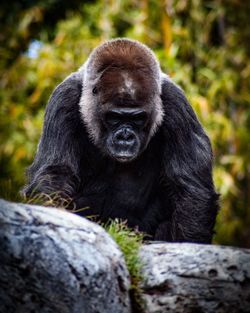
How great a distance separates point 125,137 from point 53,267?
2.05 meters

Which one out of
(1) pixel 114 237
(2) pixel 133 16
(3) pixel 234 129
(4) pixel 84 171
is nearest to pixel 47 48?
(2) pixel 133 16

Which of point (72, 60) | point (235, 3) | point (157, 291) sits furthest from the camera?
point (235, 3)

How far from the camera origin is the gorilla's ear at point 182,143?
673 centimetres

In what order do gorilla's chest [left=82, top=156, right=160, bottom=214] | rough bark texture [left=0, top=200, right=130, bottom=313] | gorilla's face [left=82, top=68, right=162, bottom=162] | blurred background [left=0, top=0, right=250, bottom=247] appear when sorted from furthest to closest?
1. blurred background [left=0, top=0, right=250, bottom=247]
2. gorilla's chest [left=82, top=156, right=160, bottom=214]
3. gorilla's face [left=82, top=68, right=162, bottom=162]
4. rough bark texture [left=0, top=200, right=130, bottom=313]

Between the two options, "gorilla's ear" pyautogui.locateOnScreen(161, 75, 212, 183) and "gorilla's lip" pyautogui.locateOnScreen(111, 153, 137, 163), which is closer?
"gorilla's lip" pyautogui.locateOnScreen(111, 153, 137, 163)

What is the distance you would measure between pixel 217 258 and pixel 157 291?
43cm

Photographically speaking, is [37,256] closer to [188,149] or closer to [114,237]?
[114,237]

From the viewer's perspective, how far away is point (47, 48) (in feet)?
42.5

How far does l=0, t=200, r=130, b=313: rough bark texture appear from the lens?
4.68m

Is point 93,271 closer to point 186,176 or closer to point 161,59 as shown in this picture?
point 186,176

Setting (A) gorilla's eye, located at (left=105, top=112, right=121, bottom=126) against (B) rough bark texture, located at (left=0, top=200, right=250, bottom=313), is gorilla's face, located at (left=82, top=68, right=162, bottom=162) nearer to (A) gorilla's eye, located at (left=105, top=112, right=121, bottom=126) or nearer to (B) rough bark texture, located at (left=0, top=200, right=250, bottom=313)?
(A) gorilla's eye, located at (left=105, top=112, right=121, bottom=126)

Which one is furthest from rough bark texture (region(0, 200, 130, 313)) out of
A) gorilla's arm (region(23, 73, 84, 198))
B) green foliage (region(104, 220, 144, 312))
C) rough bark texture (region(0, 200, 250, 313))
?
gorilla's arm (region(23, 73, 84, 198))

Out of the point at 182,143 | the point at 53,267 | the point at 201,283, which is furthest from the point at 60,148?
the point at 53,267

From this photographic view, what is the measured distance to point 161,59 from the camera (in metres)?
12.1
